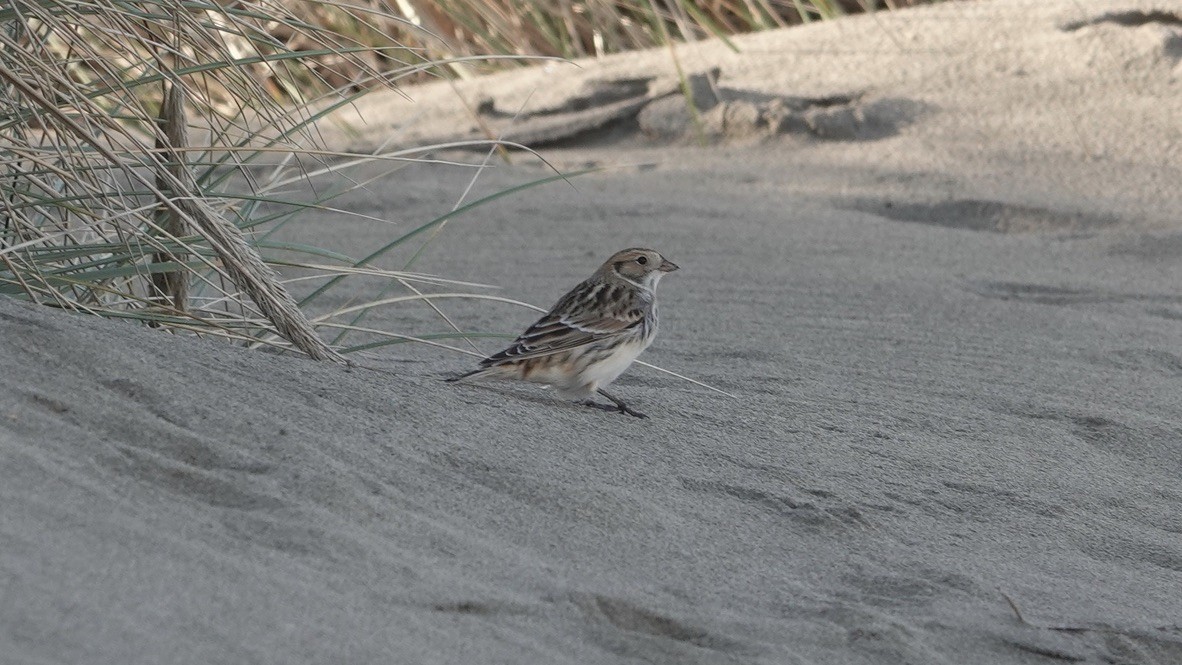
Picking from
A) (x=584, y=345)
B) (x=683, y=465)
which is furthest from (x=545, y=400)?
(x=683, y=465)

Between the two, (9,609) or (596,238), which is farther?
(596,238)

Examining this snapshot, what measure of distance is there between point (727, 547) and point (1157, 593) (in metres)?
0.96

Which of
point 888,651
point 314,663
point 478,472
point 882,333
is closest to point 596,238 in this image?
point 882,333

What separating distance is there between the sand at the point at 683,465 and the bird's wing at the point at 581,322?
0.15m

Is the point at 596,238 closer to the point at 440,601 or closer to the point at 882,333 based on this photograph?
the point at 882,333

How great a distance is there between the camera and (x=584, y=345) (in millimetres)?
4488

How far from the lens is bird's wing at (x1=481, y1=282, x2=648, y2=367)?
14.3ft

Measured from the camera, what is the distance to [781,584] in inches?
120

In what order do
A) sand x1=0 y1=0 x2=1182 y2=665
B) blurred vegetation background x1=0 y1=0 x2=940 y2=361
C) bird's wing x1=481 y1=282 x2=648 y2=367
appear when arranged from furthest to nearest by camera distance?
bird's wing x1=481 y1=282 x2=648 y2=367, blurred vegetation background x1=0 y1=0 x2=940 y2=361, sand x1=0 y1=0 x2=1182 y2=665

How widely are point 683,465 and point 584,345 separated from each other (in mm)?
817

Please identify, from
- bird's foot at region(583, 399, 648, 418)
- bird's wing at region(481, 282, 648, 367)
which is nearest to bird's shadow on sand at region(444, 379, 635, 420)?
bird's foot at region(583, 399, 648, 418)

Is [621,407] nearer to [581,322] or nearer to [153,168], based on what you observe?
[581,322]

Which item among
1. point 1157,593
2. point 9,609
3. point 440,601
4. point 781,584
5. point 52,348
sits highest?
point 52,348

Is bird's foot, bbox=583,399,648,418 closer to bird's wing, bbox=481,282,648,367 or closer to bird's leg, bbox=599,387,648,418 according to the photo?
bird's leg, bbox=599,387,648,418
